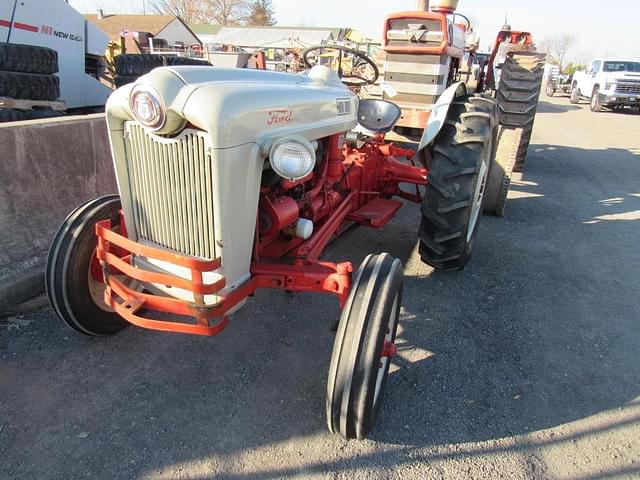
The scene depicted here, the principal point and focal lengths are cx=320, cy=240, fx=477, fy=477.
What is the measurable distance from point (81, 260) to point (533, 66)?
6.73 meters

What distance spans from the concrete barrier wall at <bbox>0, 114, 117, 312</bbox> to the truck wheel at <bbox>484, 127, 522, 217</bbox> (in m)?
3.81

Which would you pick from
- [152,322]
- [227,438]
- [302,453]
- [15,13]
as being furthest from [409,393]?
[15,13]

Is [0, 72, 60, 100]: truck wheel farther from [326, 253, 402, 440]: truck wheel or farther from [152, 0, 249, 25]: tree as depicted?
[152, 0, 249, 25]: tree

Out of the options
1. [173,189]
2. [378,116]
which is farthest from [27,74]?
[173,189]

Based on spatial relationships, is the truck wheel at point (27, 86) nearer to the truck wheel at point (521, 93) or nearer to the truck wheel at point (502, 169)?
the truck wheel at point (502, 169)

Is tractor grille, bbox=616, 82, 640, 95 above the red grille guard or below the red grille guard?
above

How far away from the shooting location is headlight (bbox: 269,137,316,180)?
2.10 meters

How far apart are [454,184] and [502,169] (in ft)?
6.33

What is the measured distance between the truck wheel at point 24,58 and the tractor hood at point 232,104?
4423 mm

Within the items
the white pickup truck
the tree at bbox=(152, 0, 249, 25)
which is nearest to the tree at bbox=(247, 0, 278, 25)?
the tree at bbox=(152, 0, 249, 25)

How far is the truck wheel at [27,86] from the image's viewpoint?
5.46 metres

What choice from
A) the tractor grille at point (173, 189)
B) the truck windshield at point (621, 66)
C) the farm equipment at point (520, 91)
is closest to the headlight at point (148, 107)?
the tractor grille at point (173, 189)

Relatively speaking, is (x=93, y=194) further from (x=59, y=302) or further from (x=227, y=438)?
(x=227, y=438)

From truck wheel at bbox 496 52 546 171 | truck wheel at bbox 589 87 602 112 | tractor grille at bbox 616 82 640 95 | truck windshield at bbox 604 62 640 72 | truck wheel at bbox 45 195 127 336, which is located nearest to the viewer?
truck wheel at bbox 45 195 127 336
